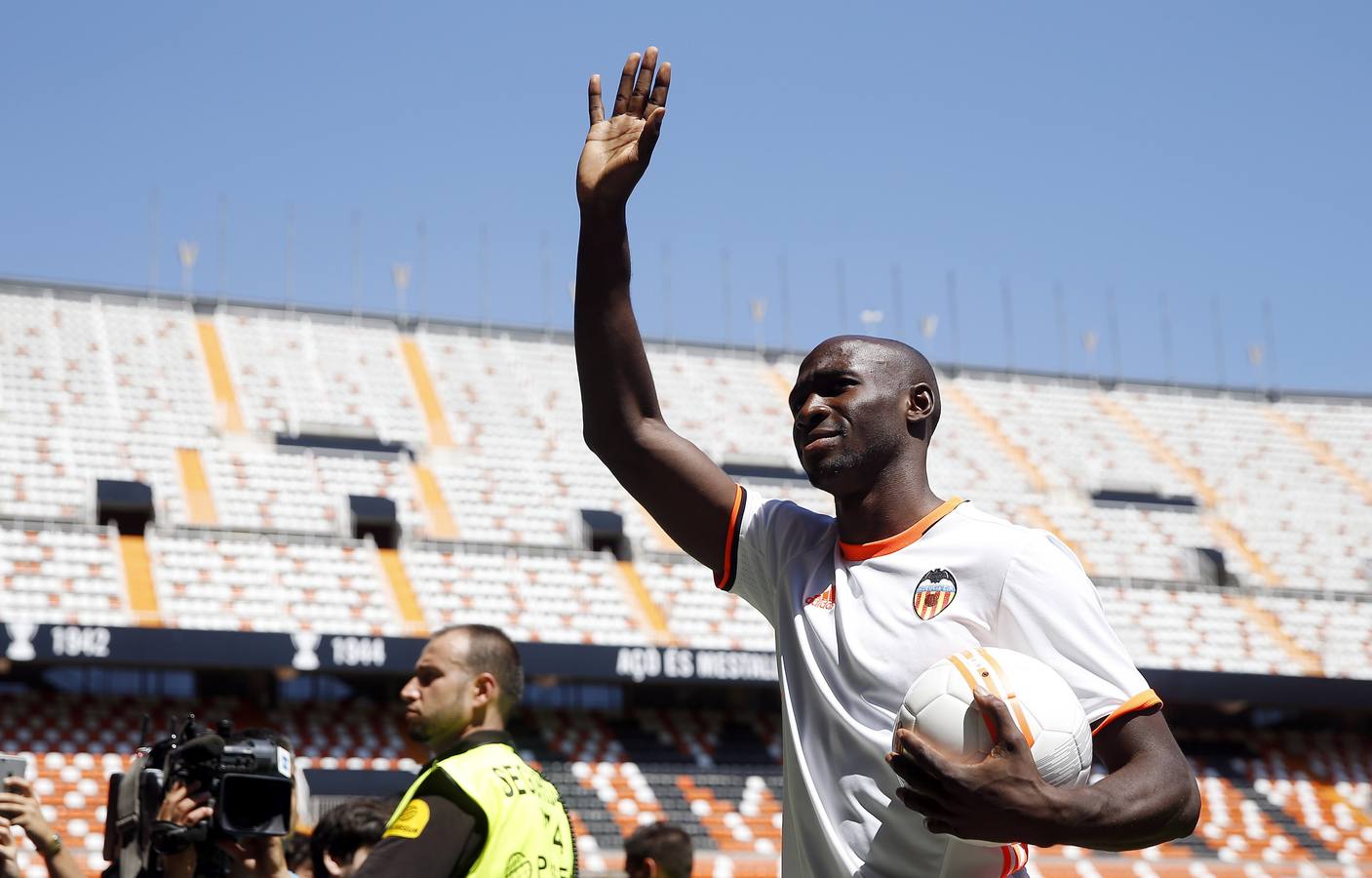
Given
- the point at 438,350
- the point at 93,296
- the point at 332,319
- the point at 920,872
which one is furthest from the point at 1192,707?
the point at 920,872

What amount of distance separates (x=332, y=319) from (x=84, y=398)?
744 centimetres

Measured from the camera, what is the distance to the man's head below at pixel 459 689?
16.5 feet

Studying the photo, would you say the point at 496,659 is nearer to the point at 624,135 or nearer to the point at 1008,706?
the point at 624,135

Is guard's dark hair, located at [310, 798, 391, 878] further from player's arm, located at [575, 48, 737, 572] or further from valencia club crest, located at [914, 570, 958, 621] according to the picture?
valencia club crest, located at [914, 570, 958, 621]

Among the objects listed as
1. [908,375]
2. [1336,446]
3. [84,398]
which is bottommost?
[1336,446]

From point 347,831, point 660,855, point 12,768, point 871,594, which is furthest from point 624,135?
point 660,855

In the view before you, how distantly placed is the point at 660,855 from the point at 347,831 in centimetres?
157

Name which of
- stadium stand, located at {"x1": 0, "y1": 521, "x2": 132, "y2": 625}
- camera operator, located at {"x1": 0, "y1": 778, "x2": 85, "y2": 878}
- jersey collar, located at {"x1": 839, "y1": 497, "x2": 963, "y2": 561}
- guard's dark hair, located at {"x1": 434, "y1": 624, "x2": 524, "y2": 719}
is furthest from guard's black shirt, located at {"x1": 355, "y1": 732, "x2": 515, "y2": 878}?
stadium stand, located at {"x1": 0, "y1": 521, "x2": 132, "y2": 625}

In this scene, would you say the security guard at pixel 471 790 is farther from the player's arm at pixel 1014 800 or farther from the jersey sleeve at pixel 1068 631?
the player's arm at pixel 1014 800

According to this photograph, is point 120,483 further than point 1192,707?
No

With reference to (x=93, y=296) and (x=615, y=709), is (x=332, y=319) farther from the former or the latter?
(x=615, y=709)

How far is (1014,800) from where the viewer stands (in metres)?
2.16

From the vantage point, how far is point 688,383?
38.4m

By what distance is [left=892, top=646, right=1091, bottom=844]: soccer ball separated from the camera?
2283 millimetres
